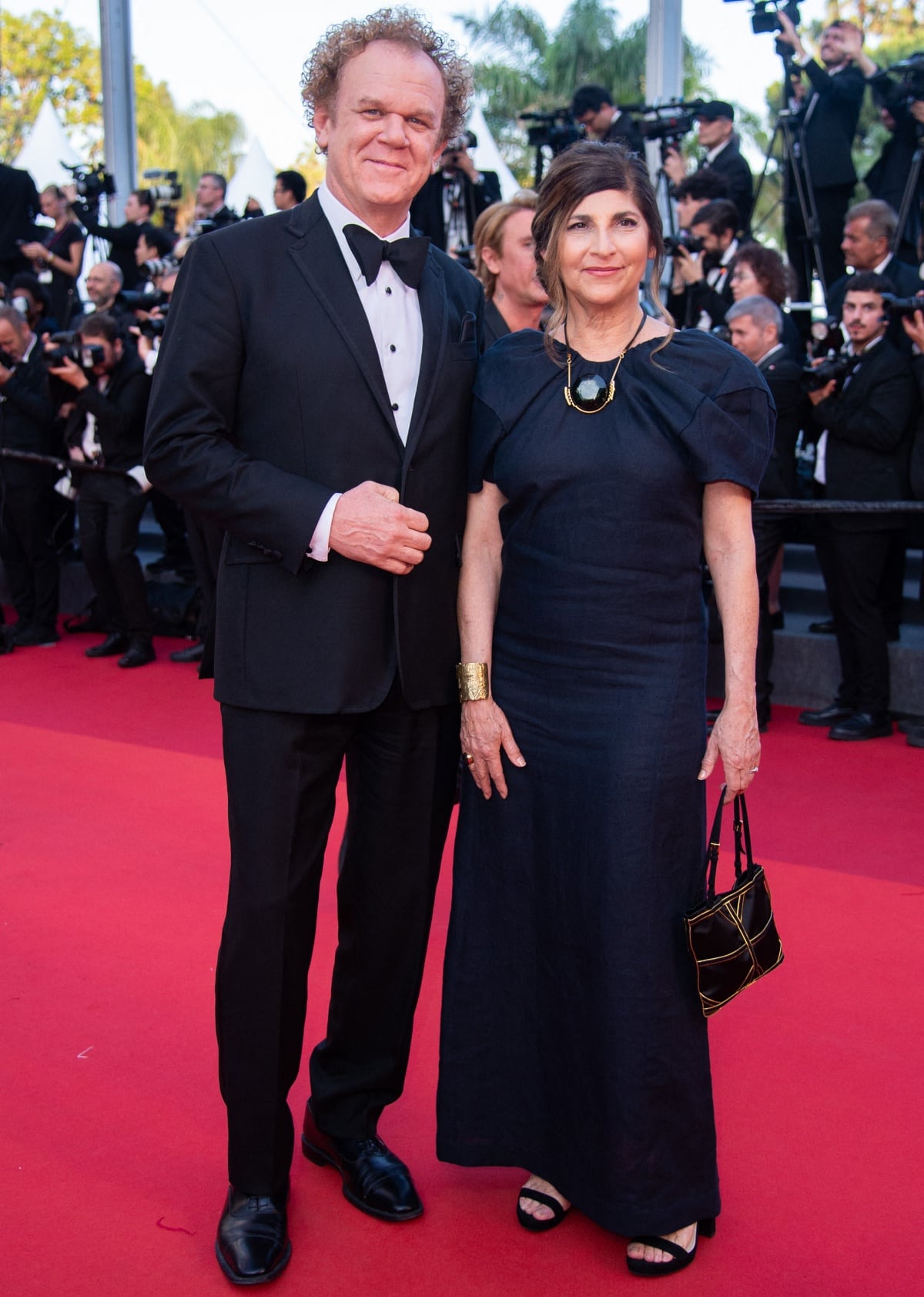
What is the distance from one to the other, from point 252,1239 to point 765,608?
3.95m

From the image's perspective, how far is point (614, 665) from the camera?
2076 millimetres

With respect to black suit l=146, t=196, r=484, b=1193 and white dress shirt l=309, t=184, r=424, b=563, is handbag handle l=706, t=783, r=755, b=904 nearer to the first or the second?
black suit l=146, t=196, r=484, b=1193

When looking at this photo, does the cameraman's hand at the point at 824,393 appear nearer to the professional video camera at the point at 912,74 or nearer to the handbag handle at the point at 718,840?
the professional video camera at the point at 912,74

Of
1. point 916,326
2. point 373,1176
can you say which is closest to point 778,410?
point 916,326

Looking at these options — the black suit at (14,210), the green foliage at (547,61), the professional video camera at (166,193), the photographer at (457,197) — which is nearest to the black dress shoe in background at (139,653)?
the photographer at (457,197)

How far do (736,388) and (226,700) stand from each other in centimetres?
92

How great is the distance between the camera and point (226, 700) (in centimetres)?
208

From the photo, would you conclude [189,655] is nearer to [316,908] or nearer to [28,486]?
[28,486]

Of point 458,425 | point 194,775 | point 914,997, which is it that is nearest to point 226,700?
point 458,425

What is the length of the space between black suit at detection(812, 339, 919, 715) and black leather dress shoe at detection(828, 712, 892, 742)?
0.03 meters

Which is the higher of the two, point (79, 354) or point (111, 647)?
point (79, 354)

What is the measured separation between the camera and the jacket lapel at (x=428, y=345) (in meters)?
2.07

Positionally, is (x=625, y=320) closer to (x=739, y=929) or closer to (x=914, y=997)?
(x=739, y=929)

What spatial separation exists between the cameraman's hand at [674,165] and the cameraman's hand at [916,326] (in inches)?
112
